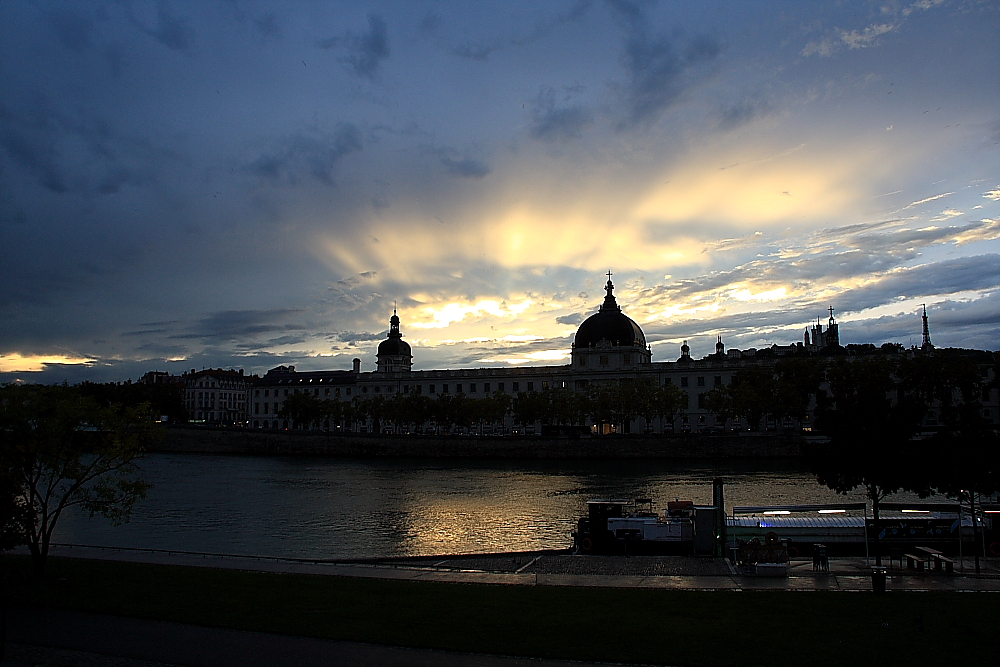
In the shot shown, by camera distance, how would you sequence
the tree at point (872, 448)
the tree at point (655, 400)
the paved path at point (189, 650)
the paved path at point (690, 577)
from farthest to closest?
the tree at point (655, 400) → the tree at point (872, 448) → the paved path at point (690, 577) → the paved path at point (189, 650)

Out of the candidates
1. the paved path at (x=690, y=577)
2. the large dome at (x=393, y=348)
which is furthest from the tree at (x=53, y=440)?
the large dome at (x=393, y=348)

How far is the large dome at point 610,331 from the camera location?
5787 inches

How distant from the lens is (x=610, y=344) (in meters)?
146

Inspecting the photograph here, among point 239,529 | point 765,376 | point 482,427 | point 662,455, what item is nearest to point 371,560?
point 239,529

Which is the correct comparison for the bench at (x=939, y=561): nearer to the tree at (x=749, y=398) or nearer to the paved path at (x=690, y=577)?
the paved path at (x=690, y=577)

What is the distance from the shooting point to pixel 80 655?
14.7 m

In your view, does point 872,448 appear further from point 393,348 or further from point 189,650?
point 393,348

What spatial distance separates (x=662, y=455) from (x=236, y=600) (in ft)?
300

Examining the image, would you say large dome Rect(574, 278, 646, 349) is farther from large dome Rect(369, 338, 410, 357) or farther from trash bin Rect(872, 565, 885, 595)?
trash bin Rect(872, 565, 885, 595)

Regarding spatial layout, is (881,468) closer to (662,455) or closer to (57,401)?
(57,401)

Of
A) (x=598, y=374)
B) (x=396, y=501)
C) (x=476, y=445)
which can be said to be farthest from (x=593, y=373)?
(x=396, y=501)

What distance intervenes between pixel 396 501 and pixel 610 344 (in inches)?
3726

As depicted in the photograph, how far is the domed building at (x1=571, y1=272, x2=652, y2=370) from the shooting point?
14475 cm

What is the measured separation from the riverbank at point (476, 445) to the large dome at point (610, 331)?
40.1m
